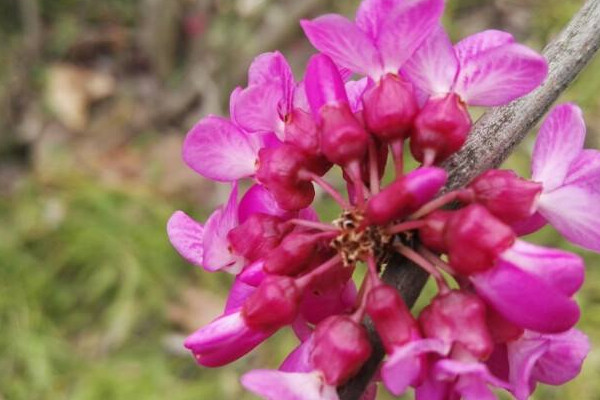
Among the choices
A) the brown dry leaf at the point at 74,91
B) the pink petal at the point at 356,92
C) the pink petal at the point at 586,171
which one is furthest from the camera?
the brown dry leaf at the point at 74,91

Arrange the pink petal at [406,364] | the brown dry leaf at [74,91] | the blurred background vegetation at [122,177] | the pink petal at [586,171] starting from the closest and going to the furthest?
the pink petal at [406,364] → the pink petal at [586,171] → the blurred background vegetation at [122,177] → the brown dry leaf at [74,91]

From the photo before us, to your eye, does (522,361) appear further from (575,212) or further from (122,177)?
(122,177)

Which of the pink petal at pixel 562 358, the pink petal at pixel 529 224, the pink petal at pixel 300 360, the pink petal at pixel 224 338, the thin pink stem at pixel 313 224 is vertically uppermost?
the thin pink stem at pixel 313 224

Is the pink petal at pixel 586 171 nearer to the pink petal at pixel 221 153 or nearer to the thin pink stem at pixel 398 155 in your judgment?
the thin pink stem at pixel 398 155

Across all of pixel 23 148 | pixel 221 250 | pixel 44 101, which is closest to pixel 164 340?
pixel 23 148

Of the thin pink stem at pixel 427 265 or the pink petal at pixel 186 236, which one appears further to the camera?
the pink petal at pixel 186 236

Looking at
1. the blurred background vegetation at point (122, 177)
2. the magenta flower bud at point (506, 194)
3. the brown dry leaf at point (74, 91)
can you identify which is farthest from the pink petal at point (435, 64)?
the brown dry leaf at point (74, 91)
